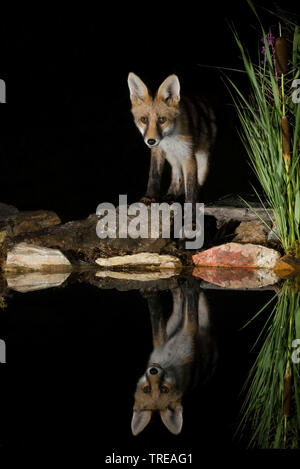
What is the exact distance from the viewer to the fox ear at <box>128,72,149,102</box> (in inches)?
239

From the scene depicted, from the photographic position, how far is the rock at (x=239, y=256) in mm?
5621

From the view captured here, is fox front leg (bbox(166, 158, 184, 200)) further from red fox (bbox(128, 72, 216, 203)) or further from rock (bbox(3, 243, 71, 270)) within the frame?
rock (bbox(3, 243, 71, 270))

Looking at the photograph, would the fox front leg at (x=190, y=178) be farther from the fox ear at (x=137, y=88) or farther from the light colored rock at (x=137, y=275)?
the light colored rock at (x=137, y=275)

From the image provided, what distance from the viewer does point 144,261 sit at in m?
5.91

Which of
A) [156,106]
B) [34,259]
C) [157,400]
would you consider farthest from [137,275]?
[157,400]

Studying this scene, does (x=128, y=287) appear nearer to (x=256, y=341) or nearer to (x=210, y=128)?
(x=256, y=341)

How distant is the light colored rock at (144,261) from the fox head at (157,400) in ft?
9.94

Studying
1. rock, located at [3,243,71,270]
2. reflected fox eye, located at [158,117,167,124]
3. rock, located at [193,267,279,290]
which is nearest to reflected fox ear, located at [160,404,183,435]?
rock, located at [193,267,279,290]

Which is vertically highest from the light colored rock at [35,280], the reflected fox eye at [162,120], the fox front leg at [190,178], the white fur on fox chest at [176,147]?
the reflected fox eye at [162,120]

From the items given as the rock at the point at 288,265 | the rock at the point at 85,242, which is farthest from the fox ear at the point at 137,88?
the rock at the point at 288,265

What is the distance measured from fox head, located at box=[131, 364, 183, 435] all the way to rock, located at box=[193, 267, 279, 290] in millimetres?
2060

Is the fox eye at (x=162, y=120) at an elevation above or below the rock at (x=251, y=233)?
above

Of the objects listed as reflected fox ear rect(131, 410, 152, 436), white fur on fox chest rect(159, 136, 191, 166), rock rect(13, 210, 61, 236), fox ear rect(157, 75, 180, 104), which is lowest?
reflected fox ear rect(131, 410, 152, 436)

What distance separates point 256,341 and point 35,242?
3.50 metres
